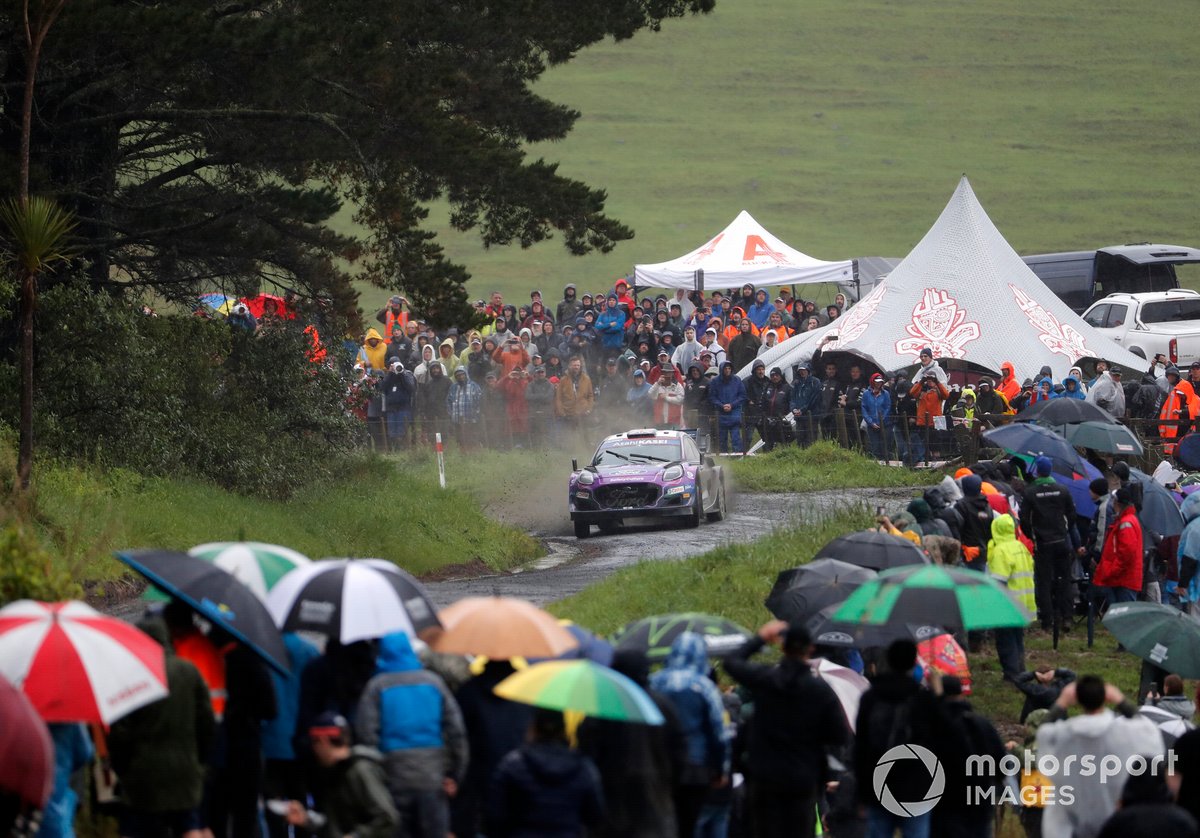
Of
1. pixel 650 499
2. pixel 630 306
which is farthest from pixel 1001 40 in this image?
pixel 650 499

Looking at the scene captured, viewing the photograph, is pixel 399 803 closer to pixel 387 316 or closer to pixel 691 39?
pixel 387 316

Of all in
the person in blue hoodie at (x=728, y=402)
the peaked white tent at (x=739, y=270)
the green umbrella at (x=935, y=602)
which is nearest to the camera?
the green umbrella at (x=935, y=602)

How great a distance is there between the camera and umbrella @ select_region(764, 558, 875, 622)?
12281 millimetres

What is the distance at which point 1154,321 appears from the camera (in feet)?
126

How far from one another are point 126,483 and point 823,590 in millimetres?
11743

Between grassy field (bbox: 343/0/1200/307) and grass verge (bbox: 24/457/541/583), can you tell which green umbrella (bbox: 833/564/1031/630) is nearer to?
grass verge (bbox: 24/457/541/583)

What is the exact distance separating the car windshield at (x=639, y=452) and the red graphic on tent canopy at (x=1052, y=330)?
953cm

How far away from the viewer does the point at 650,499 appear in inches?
1069

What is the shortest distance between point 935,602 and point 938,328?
2443cm

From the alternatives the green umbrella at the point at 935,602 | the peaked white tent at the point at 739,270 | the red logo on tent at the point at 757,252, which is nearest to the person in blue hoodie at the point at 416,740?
the green umbrella at the point at 935,602

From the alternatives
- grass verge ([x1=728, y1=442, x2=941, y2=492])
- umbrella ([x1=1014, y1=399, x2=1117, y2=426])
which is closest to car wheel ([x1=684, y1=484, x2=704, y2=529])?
grass verge ([x1=728, y1=442, x2=941, y2=492])

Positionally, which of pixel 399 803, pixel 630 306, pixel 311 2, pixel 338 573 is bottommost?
pixel 399 803

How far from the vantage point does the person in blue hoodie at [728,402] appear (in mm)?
34688

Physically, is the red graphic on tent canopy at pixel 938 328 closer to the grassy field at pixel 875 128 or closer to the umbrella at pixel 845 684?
the umbrella at pixel 845 684
